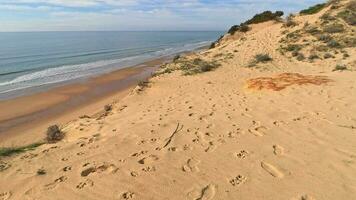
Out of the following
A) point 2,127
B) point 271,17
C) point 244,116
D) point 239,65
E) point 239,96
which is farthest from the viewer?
point 271,17

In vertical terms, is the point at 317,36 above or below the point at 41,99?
above

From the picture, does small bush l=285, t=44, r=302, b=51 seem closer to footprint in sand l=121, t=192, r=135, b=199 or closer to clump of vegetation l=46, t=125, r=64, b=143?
clump of vegetation l=46, t=125, r=64, b=143

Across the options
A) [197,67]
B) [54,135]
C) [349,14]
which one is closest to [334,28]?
[349,14]

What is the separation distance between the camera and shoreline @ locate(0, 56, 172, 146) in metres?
12.5

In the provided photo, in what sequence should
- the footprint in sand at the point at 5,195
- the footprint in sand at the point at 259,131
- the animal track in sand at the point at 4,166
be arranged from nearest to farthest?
the footprint in sand at the point at 5,195, the animal track in sand at the point at 4,166, the footprint in sand at the point at 259,131

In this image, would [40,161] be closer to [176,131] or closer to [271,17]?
[176,131]

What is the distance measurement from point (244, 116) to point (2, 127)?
29.2 feet

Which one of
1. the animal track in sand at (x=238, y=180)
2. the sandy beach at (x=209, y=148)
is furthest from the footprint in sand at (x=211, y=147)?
the animal track in sand at (x=238, y=180)

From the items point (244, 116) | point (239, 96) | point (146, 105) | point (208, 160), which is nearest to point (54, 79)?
point (146, 105)

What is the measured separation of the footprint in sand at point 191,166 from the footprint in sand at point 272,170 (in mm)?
1018

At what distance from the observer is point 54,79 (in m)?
24.9

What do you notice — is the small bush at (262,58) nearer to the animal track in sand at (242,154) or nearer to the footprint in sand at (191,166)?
the animal track in sand at (242,154)

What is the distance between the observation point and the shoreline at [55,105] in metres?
12.5

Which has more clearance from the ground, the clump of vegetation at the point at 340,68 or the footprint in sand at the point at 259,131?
the footprint in sand at the point at 259,131
